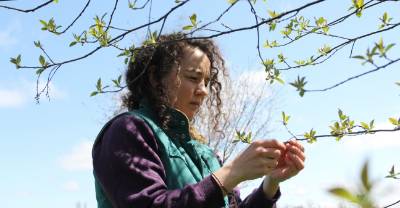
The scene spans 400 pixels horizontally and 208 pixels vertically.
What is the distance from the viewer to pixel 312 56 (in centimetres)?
208

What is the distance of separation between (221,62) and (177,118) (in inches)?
30.3

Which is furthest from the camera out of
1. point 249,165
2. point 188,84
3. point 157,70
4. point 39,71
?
point 157,70

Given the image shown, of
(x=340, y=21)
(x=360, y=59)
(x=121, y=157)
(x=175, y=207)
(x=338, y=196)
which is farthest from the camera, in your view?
(x=340, y=21)

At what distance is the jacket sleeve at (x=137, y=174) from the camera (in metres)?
1.45

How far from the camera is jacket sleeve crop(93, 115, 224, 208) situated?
1450 mm

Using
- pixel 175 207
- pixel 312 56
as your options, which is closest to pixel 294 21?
pixel 312 56

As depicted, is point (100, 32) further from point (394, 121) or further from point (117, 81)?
point (394, 121)

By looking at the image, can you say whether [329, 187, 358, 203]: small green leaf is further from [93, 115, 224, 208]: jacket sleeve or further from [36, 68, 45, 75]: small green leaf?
[36, 68, 45, 75]: small green leaf

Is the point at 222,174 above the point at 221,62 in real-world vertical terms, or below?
below

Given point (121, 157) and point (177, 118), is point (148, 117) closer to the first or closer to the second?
point (177, 118)

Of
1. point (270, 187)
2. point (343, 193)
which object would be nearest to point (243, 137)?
point (270, 187)


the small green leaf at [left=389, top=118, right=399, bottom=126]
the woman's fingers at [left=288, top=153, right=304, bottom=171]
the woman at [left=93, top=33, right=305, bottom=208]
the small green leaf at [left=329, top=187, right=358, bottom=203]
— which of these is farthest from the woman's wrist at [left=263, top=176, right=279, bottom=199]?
the small green leaf at [left=329, top=187, right=358, bottom=203]

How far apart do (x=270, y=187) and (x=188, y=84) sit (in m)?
0.49

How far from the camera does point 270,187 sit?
191 centimetres
